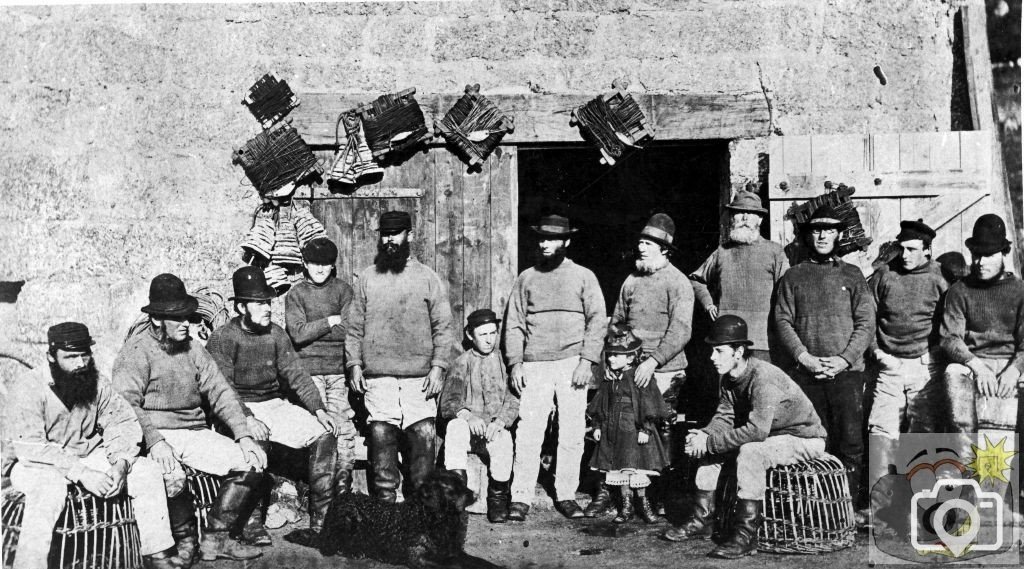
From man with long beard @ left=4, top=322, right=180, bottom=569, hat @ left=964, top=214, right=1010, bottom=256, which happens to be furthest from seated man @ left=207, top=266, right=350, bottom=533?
hat @ left=964, top=214, right=1010, bottom=256

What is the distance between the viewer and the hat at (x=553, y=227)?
21.2 feet

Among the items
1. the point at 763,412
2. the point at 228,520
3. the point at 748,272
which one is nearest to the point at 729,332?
the point at 763,412

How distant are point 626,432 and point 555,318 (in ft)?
2.84

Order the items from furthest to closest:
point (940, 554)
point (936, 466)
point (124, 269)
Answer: point (124, 269) → point (936, 466) → point (940, 554)

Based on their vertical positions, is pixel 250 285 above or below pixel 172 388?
above

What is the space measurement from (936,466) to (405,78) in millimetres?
4192

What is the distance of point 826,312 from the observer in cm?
614

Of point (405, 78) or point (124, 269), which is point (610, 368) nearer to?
point (405, 78)

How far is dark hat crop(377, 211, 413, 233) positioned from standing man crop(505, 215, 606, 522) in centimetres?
83

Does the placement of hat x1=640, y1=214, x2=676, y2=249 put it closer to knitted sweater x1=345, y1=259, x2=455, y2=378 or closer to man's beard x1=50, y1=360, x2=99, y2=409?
knitted sweater x1=345, y1=259, x2=455, y2=378

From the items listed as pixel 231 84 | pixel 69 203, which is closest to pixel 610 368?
pixel 231 84

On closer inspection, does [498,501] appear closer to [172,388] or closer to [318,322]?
[318,322]

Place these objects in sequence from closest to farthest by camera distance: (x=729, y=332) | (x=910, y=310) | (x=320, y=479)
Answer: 1. (x=729, y=332)
2. (x=320, y=479)
3. (x=910, y=310)

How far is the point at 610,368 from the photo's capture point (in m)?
6.18
